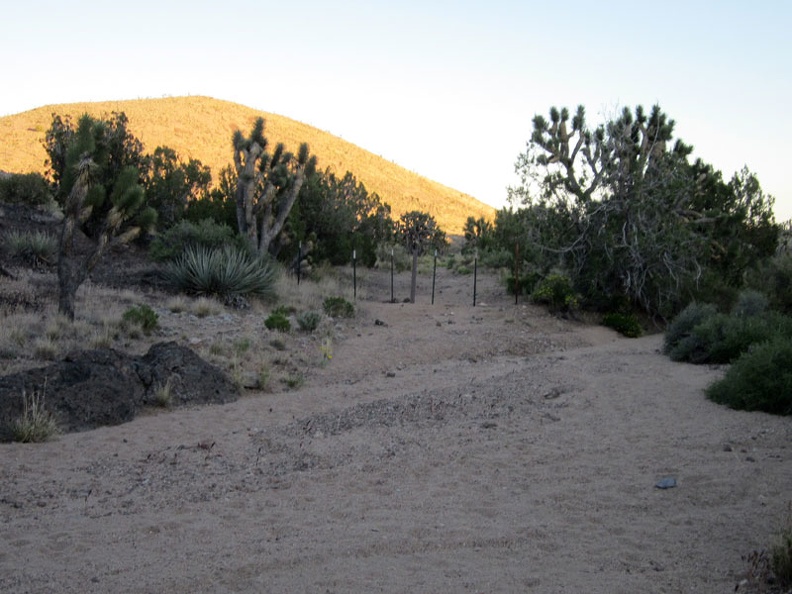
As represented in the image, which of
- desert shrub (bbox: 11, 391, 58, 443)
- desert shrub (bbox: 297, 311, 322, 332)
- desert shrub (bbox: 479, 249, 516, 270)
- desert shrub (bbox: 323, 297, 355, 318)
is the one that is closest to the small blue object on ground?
desert shrub (bbox: 11, 391, 58, 443)

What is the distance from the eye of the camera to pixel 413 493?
6.93 m

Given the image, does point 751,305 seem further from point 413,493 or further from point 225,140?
point 225,140

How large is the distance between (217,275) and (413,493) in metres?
13.4

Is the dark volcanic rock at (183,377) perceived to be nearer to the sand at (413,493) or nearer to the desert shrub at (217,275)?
the sand at (413,493)

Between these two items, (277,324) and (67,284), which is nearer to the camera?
(67,284)

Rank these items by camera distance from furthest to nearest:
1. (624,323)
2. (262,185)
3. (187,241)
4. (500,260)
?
(500,260) → (262,185) → (187,241) → (624,323)

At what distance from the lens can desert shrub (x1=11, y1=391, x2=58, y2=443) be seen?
8945mm

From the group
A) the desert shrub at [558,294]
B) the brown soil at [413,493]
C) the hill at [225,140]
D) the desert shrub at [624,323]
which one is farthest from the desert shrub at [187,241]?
the hill at [225,140]

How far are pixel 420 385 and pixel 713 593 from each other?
8726 millimetres

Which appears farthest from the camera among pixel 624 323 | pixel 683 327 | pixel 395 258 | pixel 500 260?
pixel 395 258

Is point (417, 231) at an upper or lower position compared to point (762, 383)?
upper

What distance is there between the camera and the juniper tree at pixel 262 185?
23609mm

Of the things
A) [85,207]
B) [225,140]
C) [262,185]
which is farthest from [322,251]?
[225,140]

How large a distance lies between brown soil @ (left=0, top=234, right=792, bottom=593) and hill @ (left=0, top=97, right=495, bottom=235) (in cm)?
5208
